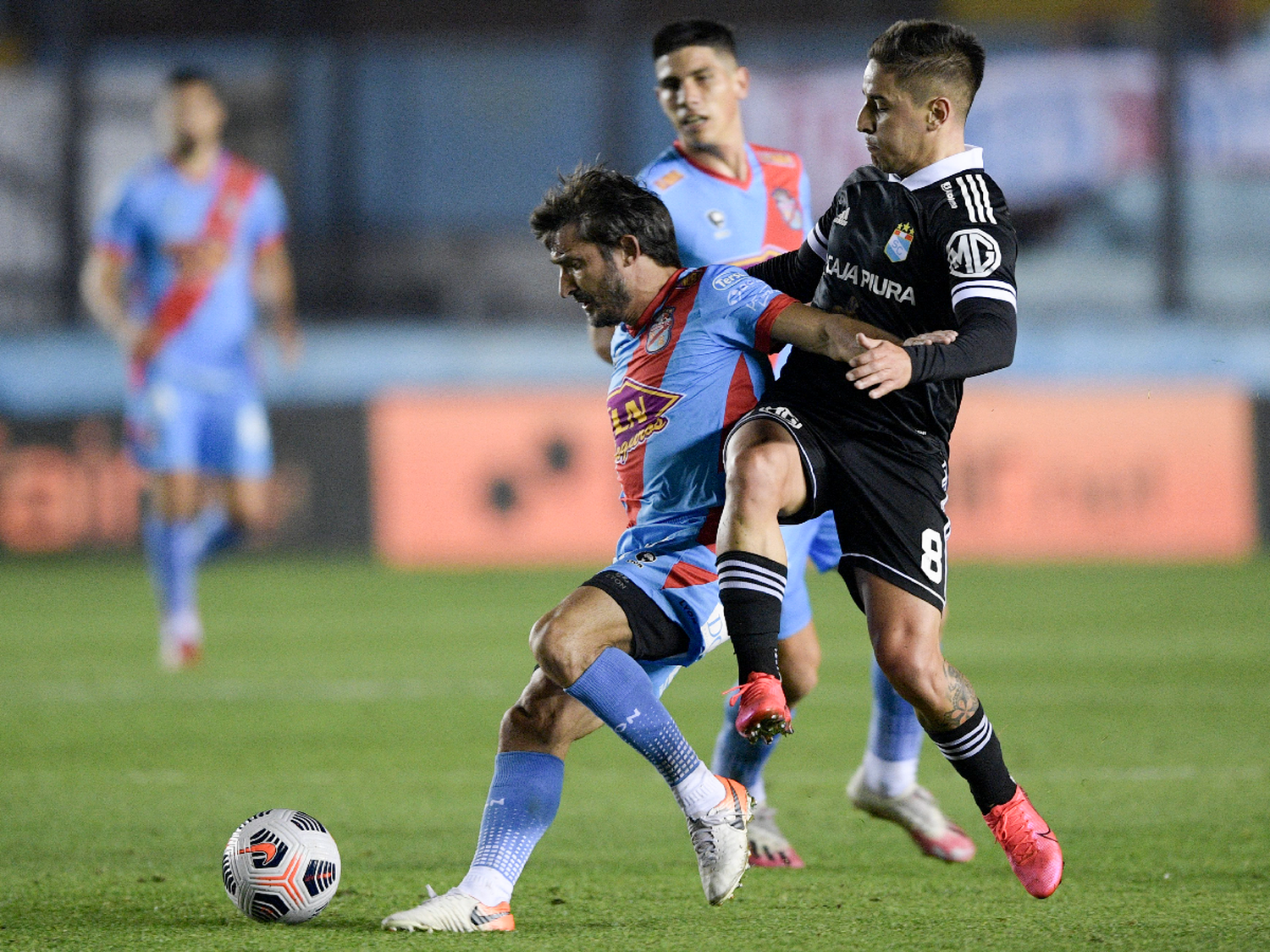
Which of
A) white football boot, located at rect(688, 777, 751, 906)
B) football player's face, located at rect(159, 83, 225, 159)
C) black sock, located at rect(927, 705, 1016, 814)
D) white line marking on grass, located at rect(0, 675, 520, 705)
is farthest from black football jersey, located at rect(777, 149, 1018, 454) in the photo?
football player's face, located at rect(159, 83, 225, 159)

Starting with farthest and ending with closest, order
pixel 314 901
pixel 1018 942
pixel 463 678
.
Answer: pixel 463 678, pixel 314 901, pixel 1018 942

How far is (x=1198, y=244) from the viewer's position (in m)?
16.0

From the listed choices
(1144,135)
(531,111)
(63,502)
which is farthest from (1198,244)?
(63,502)

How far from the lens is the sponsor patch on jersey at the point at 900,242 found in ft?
12.3

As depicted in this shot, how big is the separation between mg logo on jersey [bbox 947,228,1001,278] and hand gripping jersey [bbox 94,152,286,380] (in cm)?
610

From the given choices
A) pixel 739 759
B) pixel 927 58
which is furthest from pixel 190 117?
pixel 927 58

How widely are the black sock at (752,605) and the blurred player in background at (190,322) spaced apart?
5.69 meters

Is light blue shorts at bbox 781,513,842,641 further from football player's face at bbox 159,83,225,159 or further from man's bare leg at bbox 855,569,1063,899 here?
football player's face at bbox 159,83,225,159

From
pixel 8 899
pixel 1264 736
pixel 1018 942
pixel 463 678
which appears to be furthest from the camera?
Answer: pixel 463 678

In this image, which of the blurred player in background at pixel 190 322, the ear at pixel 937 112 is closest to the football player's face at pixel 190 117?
the blurred player in background at pixel 190 322

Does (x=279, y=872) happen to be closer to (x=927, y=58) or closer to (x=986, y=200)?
(x=986, y=200)

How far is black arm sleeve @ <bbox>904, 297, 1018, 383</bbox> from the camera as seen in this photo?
3512 millimetres

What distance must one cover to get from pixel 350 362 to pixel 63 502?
8.80 feet

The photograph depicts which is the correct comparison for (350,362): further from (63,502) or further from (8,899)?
(8,899)
